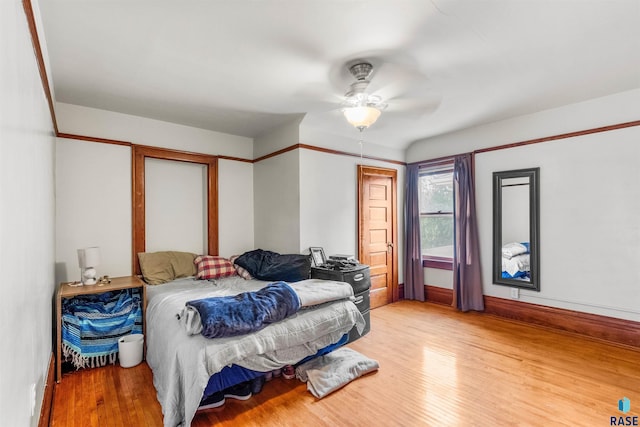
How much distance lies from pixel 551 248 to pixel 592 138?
1340mm

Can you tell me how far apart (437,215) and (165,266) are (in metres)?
4.03

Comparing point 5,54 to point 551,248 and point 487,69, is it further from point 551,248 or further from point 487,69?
point 551,248

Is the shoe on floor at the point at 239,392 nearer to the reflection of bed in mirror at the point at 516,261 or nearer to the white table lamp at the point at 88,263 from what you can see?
the white table lamp at the point at 88,263

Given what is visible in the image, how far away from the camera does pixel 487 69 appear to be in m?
2.63

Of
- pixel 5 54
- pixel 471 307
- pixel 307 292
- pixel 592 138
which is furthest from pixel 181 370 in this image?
pixel 592 138

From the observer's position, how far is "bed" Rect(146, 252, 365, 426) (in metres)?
1.93

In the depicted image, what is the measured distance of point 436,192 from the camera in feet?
16.2

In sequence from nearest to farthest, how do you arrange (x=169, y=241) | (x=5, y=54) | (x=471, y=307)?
1. (x=5, y=54)
2. (x=169, y=241)
3. (x=471, y=307)

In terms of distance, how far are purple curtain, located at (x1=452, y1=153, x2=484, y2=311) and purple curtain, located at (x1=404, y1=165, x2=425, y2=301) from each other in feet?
2.00

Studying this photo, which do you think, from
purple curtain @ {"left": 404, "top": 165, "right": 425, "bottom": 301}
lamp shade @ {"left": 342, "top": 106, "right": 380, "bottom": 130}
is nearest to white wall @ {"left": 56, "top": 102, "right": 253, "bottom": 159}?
lamp shade @ {"left": 342, "top": 106, "right": 380, "bottom": 130}

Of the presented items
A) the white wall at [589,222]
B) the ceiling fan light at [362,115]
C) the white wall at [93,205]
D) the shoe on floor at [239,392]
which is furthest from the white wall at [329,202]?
the white wall at [589,222]

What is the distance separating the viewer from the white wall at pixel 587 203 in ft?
10.4

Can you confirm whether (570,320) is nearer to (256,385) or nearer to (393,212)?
(393,212)

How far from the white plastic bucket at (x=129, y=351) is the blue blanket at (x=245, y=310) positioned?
1138 millimetres
